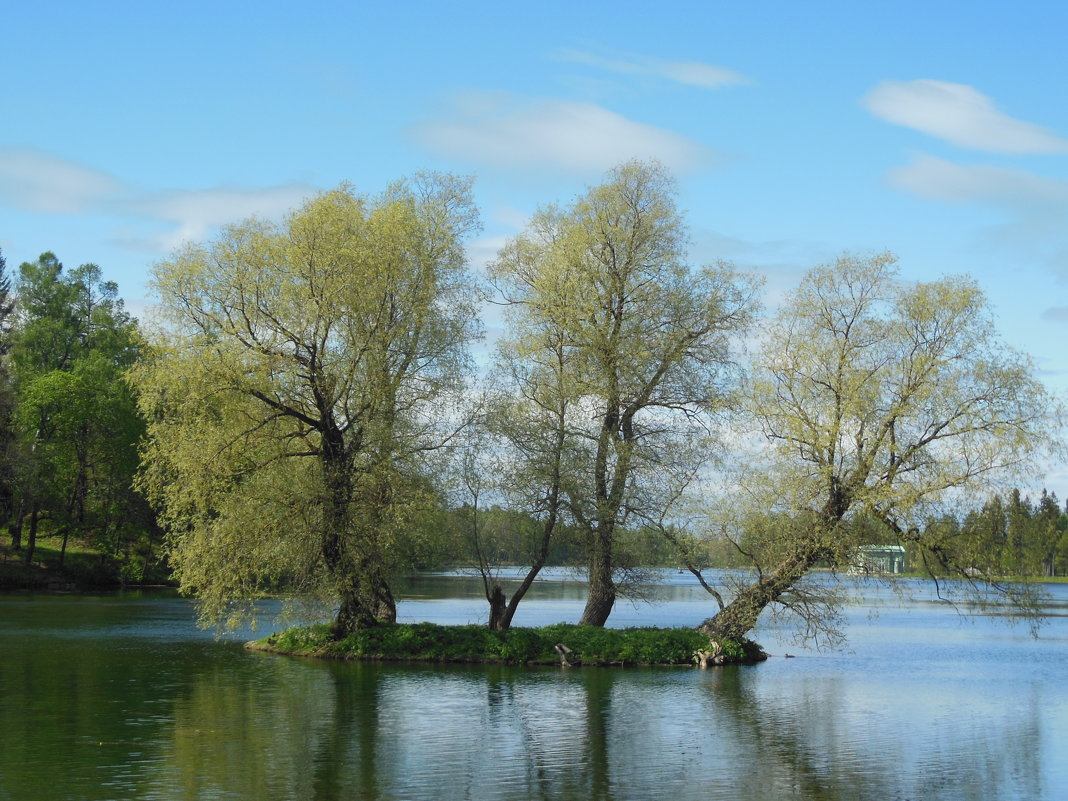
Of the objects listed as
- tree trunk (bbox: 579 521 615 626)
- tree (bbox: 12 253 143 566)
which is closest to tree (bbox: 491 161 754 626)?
tree trunk (bbox: 579 521 615 626)

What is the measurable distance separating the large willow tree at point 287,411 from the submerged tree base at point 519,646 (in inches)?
73.3

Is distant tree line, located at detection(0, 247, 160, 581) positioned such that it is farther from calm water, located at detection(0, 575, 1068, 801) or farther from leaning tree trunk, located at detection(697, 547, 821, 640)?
leaning tree trunk, located at detection(697, 547, 821, 640)

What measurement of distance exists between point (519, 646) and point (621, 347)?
10.8m

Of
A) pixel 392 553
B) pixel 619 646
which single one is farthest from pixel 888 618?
pixel 392 553

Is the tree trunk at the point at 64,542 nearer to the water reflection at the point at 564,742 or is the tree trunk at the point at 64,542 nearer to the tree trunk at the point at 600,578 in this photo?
the water reflection at the point at 564,742

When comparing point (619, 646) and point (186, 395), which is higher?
point (186, 395)

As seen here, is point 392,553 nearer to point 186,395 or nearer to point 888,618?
point 186,395

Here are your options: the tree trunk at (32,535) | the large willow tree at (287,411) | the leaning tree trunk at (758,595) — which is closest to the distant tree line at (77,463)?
the tree trunk at (32,535)

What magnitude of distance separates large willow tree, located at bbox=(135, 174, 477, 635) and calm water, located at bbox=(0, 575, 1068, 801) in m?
3.60

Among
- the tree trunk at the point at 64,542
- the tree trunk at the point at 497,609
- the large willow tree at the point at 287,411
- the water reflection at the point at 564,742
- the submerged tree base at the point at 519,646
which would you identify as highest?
the large willow tree at the point at 287,411

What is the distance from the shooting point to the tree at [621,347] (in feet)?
121

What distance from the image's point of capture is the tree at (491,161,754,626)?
3681 centimetres

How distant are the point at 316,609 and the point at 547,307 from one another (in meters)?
13.0

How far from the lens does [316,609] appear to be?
3431 cm
